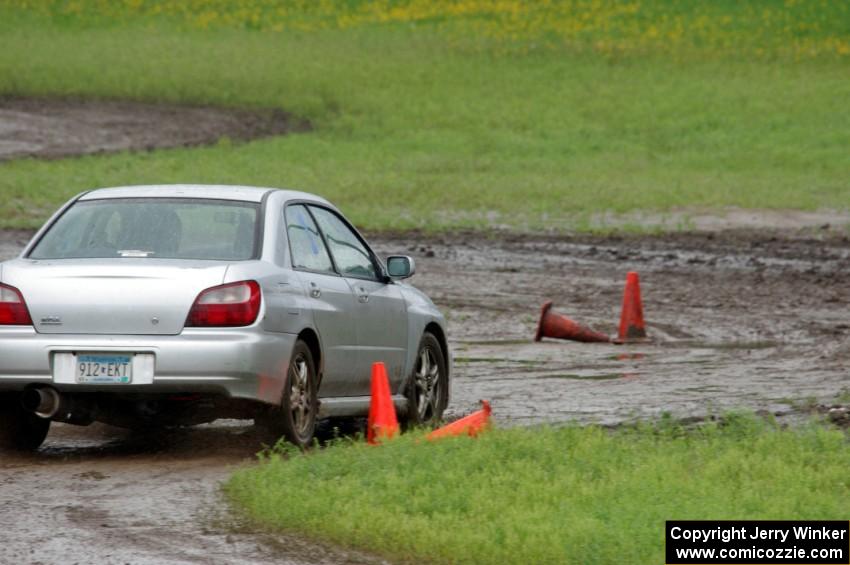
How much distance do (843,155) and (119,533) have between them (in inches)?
1430

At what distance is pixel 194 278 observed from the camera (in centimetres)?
1019

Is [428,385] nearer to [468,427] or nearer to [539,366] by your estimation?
[468,427]

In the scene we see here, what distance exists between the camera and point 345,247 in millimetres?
11961

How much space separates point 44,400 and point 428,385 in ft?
10.2

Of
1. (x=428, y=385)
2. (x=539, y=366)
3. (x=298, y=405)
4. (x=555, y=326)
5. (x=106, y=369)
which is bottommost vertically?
(x=539, y=366)

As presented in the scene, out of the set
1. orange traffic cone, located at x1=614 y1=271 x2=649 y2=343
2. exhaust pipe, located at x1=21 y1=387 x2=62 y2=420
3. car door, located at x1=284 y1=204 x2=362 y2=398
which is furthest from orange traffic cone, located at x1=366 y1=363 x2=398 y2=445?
orange traffic cone, located at x1=614 y1=271 x2=649 y2=343

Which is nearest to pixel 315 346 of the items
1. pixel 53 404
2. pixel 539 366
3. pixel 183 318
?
pixel 183 318

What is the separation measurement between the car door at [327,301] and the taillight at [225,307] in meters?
0.69

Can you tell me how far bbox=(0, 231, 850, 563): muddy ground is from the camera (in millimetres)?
8281

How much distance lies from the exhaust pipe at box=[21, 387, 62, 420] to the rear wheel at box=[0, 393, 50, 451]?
311 millimetres

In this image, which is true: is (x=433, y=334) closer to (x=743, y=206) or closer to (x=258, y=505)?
(x=258, y=505)

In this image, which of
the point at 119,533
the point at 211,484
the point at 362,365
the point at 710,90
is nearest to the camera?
the point at 119,533

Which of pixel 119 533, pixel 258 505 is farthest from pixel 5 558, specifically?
pixel 258 505

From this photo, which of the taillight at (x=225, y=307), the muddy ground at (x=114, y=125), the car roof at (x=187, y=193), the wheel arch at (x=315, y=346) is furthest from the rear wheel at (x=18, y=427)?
the muddy ground at (x=114, y=125)
